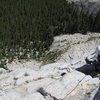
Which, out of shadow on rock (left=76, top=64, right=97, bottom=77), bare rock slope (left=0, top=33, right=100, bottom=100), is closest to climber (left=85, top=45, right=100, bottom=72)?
shadow on rock (left=76, top=64, right=97, bottom=77)

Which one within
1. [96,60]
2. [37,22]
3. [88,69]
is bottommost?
[37,22]

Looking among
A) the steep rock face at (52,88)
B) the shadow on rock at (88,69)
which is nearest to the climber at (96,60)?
the shadow on rock at (88,69)

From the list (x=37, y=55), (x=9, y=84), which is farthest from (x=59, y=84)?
(x=37, y=55)

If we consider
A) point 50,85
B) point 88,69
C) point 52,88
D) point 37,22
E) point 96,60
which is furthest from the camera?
point 37,22

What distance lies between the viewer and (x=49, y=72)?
13.9 m

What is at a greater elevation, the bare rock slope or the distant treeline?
the bare rock slope

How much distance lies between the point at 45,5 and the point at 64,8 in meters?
3.51

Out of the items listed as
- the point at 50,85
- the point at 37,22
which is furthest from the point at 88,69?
the point at 37,22

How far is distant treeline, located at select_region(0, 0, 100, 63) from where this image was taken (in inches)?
1455

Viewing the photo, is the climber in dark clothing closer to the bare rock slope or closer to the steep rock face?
the bare rock slope

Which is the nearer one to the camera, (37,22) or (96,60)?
(96,60)

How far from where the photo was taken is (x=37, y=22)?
43.0 metres

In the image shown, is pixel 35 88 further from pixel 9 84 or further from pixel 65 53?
pixel 65 53

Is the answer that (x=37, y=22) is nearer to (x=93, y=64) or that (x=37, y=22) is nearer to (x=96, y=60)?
(x=93, y=64)
